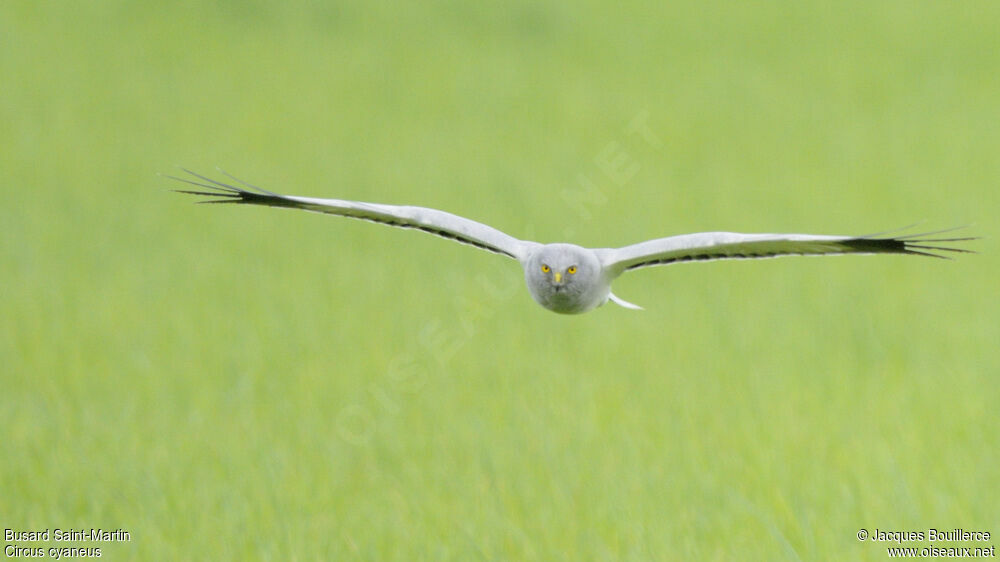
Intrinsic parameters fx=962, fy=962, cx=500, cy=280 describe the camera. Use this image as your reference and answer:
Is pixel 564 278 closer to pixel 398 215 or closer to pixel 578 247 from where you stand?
pixel 578 247

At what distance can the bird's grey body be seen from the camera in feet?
6.70

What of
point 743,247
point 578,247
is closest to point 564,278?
point 578,247

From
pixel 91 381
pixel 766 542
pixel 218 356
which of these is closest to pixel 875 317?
pixel 766 542

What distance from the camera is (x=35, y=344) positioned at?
34.9 ft

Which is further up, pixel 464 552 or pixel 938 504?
pixel 938 504

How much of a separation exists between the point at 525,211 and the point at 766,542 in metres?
7.08

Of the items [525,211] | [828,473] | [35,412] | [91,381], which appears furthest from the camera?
[525,211]

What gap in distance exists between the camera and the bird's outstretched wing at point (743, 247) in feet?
7.08

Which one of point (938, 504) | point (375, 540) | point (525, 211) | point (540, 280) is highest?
point (525, 211)

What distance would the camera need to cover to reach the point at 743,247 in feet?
7.80

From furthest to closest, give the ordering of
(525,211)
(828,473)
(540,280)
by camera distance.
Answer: (525,211) < (828,473) < (540,280)

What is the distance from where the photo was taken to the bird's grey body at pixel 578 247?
6.70 ft

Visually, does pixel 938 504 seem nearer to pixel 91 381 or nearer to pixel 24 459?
pixel 24 459

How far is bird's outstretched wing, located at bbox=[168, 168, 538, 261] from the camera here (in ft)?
7.59
